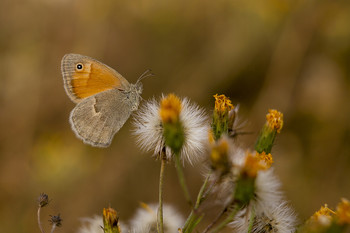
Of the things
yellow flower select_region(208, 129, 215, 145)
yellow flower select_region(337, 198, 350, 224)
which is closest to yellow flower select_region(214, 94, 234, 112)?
yellow flower select_region(208, 129, 215, 145)

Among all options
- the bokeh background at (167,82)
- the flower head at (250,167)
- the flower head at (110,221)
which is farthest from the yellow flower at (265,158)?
the bokeh background at (167,82)

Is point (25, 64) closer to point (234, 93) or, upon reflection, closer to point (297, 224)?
point (234, 93)

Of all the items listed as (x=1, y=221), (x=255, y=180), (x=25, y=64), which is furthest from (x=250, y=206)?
(x=25, y=64)

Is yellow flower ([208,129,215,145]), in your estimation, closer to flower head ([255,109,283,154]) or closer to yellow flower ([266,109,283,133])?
flower head ([255,109,283,154])

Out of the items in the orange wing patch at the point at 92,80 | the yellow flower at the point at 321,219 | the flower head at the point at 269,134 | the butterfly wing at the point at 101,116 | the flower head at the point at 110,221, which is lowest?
the flower head at the point at 110,221

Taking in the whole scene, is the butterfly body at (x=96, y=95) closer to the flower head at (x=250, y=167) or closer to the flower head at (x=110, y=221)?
the flower head at (x=110, y=221)

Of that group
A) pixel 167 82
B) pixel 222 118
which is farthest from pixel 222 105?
pixel 167 82

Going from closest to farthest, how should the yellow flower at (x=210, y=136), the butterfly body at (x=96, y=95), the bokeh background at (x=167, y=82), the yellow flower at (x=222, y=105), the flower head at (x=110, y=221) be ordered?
the flower head at (x=110, y=221)
the yellow flower at (x=210, y=136)
the yellow flower at (x=222, y=105)
the butterfly body at (x=96, y=95)
the bokeh background at (x=167, y=82)
